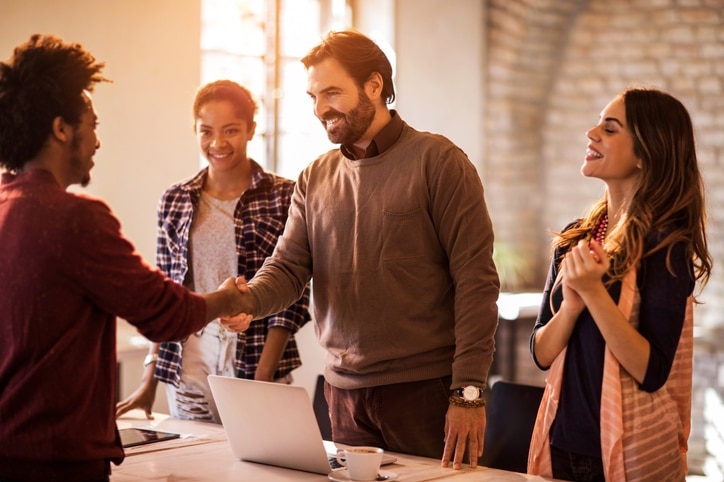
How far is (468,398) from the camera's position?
2.22 meters

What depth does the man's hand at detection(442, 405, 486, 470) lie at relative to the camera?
7.12ft

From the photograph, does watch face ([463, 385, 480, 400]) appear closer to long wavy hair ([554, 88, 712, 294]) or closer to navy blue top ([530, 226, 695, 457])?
navy blue top ([530, 226, 695, 457])

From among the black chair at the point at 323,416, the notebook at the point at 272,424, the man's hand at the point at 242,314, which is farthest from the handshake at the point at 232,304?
the black chair at the point at 323,416

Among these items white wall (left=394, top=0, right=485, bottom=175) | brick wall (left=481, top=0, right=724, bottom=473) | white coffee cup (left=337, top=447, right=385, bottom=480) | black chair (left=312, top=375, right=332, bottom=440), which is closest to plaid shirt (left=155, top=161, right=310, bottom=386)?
black chair (left=312, top=375, right=332, bottom=440)

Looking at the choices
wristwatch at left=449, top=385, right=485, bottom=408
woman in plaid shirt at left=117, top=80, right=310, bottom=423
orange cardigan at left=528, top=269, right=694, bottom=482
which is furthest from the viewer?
woman in plaid shirt at left=117, top=80, right=310, bottom=423

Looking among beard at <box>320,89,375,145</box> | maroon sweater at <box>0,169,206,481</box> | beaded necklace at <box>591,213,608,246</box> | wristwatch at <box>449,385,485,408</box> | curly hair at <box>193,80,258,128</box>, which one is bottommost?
wristwatch at <box>449,385,485,408</box>

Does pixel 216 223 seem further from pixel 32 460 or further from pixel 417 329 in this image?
pixel 32 460

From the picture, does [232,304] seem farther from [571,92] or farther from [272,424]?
[571,92]

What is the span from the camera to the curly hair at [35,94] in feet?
5.54

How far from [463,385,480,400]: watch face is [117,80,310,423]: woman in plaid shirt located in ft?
2.53

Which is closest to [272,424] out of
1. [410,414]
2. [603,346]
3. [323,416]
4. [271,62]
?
[410,414]

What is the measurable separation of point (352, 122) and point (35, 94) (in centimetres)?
97

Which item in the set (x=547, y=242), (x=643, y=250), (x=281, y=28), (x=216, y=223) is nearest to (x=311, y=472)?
(x=643, y=250)

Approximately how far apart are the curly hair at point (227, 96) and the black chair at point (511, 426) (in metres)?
1.12
